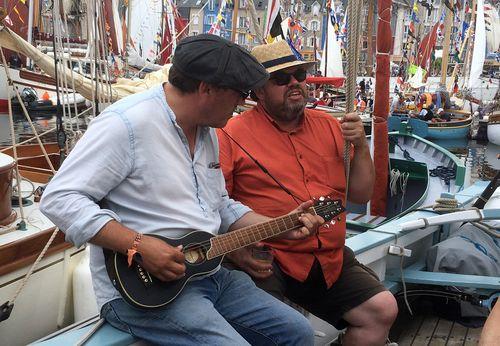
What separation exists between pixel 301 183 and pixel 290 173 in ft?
0.26

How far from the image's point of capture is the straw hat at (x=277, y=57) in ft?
9.16

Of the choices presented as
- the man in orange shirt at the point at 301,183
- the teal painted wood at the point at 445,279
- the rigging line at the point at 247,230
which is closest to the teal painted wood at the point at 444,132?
the teal painted wood at the point at 445,279

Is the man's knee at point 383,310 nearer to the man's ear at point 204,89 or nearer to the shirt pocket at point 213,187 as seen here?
the shirt pocket at point 213,187

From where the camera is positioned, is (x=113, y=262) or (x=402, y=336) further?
(x=402, y=336)

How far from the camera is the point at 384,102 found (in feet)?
15.3

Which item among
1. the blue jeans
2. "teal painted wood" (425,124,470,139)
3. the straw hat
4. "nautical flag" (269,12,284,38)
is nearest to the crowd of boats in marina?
the blue jeans

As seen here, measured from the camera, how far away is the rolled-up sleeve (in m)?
A: 1.67

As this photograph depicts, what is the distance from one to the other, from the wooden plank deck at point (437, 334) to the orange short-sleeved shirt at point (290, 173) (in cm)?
138

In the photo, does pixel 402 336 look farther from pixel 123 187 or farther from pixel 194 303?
pixel 123 187

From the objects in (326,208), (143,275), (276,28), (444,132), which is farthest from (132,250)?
(444,132)

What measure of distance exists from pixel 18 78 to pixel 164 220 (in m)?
25.0

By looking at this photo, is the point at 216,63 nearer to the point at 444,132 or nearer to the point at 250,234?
the point at 250,234

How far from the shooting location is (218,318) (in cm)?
184

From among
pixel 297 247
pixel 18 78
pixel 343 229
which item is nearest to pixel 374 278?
pixel 343 229
